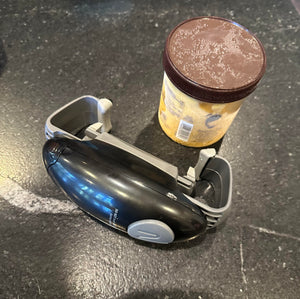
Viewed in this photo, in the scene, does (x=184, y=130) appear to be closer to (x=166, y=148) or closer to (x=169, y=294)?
(x=166, y=148)

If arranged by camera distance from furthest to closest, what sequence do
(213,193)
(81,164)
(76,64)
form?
(76,64) < (213,193) < (81,164)

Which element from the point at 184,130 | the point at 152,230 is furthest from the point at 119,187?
the point at 184,130

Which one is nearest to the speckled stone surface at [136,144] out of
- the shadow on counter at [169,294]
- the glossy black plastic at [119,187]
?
the shadow on counter at [169,294]

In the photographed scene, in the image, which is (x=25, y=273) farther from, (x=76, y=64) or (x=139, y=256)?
(x=76, y=64)

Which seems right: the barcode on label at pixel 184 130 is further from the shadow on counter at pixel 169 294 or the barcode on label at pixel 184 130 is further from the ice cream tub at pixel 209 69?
the shadow on counter at pixel 169 294

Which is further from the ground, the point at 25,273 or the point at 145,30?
the point at 145,30

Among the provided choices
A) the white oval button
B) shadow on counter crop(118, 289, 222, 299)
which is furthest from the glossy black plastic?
shadow on counter crop(118, 289, 222, 299)

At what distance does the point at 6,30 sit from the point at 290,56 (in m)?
0.70

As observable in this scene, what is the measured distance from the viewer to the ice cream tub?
40 centimetres

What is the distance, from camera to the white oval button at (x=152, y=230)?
0.38 meters

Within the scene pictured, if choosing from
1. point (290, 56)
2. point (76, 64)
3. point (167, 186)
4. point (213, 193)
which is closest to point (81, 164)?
point (167, 186)

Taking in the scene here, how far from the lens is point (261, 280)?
1.54 ft

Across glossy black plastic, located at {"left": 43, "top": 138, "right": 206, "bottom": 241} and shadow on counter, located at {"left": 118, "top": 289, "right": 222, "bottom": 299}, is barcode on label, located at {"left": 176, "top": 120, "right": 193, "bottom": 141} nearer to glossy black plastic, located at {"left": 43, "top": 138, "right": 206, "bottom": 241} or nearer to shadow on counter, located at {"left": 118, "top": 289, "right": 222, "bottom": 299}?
glossy black plastic, located at {"left": 43, "top": 138, "right": 206, "bottom": 241}

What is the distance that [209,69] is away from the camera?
40cm
